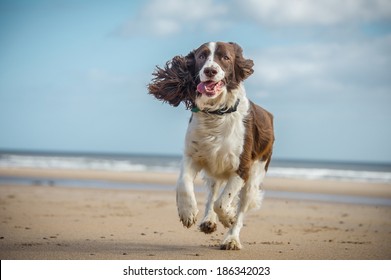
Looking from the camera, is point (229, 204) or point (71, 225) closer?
point (229, 204)

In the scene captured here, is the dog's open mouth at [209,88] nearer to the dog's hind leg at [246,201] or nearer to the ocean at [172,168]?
the dog's hind leg at [246,201]

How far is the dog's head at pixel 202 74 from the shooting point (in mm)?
5449

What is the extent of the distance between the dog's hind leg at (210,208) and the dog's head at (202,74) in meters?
0.99

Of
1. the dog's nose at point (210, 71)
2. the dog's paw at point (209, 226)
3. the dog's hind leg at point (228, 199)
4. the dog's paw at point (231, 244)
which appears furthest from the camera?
the dog's paw at point (231, 244)

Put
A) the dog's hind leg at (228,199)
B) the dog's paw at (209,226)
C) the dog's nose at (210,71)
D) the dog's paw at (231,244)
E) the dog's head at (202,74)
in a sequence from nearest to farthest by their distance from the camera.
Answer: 1. the dog's nose at (210,71)
2. the dog's head at (202,74)
3. the dog's hind leg at (228,199)
4. the dog's paw at (209,226)
5. the dog's paw at (231,244)

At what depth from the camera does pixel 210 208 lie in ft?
20.4

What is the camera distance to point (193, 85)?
5.74m

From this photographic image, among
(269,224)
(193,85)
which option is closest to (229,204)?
(193,85)

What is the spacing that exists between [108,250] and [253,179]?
179 centimetres

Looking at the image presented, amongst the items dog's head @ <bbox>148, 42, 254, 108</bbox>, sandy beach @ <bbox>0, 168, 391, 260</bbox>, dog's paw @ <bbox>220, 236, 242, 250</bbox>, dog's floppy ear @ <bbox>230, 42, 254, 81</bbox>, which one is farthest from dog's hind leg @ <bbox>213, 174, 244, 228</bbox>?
dog's floppy ear @ <bbox>230, 42, 254, 81</bbox>

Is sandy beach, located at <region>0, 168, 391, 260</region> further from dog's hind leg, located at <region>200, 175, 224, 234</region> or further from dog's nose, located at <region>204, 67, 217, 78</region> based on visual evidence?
dog's nose, located at <region>204, 67, 217, 78</region>

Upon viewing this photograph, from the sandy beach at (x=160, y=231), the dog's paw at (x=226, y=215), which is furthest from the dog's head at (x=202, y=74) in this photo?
the sandy beach at (x=160, y=231)
